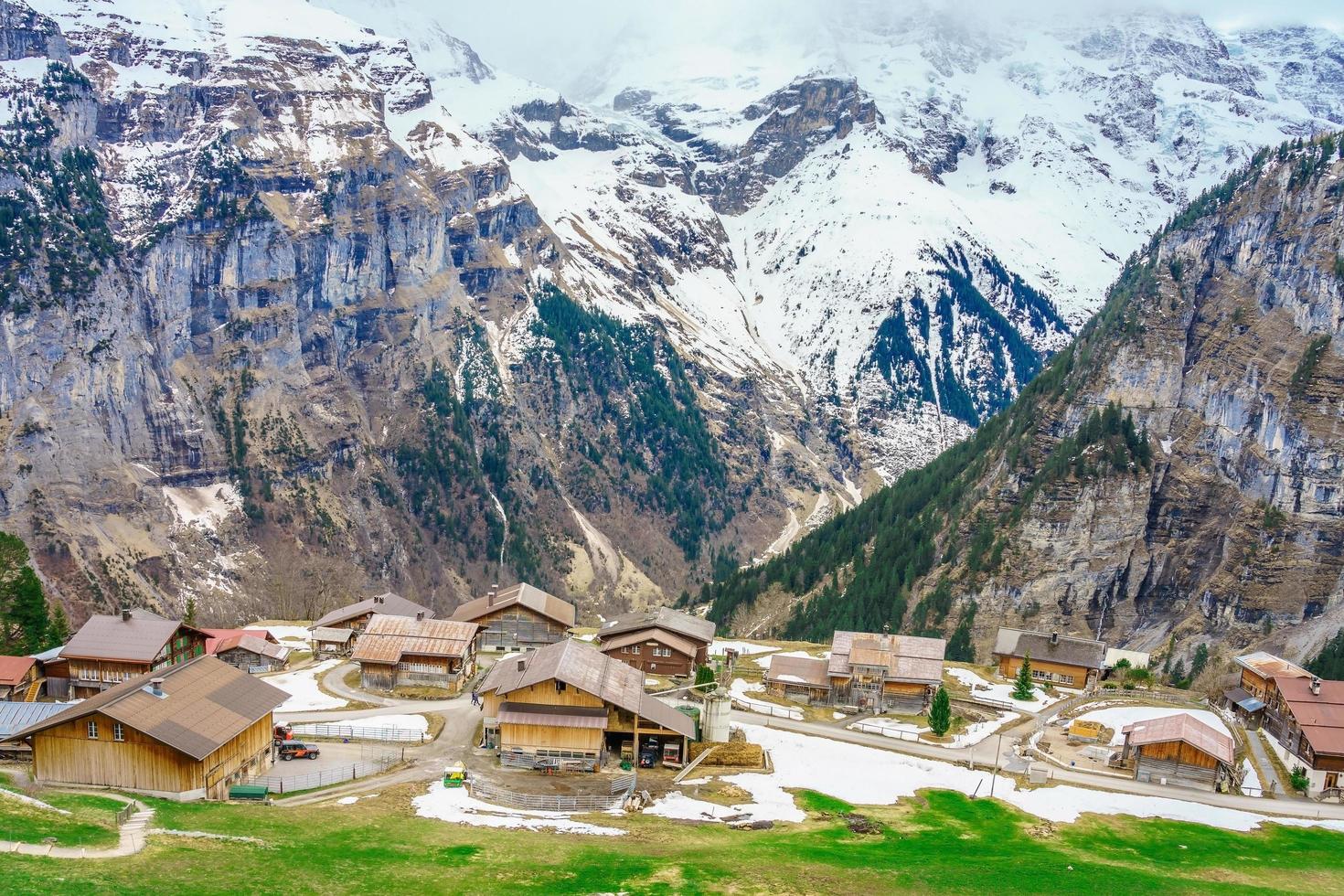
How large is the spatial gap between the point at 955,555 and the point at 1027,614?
1566cm

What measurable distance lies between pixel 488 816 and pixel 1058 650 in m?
67.2

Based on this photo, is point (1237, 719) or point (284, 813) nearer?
point (284, 813)

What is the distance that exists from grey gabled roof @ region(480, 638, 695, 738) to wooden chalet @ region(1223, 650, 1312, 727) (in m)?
48.3

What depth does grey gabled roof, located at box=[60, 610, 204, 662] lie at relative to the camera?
81375 millimetres

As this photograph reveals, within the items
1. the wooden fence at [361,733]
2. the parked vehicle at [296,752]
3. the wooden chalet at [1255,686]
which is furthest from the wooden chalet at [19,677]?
the wooden chalet at [1255,686]

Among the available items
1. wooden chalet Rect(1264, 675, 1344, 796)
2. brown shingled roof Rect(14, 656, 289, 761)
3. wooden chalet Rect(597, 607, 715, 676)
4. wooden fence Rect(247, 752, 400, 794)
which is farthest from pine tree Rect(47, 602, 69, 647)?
wooden chalet Rect(1264, 675, 1344, 796)

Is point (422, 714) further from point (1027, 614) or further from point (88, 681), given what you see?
point (1027, 614)

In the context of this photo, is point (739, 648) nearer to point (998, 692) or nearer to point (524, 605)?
point (524, 605)

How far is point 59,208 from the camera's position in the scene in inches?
7510

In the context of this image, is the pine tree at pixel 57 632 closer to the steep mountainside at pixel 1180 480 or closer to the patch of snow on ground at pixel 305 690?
the patch of snow on ground at pixel 305 690

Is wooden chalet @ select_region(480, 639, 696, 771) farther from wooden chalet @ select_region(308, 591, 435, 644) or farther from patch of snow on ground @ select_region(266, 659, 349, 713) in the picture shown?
wooden chalet @ select_region(308, 591, 435, 644)

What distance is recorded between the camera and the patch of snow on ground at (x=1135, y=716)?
87375 millimetres

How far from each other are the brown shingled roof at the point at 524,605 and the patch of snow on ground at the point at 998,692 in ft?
119

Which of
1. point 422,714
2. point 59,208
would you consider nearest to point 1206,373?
point 422,714
